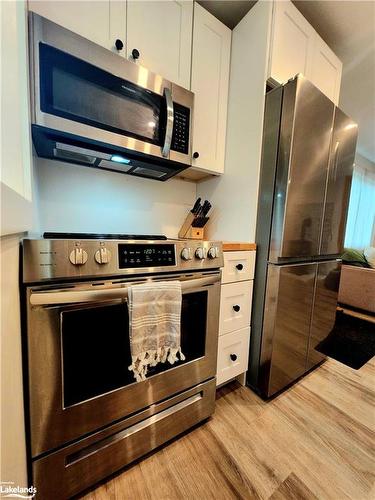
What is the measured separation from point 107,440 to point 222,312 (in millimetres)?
699

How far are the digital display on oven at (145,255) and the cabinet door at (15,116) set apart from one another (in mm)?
280

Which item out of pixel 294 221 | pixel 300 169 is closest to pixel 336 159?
pixel 300 169

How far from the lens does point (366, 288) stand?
244 centimetres

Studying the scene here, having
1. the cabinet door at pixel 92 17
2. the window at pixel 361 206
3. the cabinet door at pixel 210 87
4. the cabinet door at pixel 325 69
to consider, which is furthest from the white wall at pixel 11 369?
the window at pixel 361 206

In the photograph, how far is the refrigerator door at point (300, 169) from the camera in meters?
1.07

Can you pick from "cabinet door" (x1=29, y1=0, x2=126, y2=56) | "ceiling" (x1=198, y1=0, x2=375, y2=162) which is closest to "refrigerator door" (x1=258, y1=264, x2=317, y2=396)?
"cabinet door" (x1=29, y1=0, x2=126, y2=56)

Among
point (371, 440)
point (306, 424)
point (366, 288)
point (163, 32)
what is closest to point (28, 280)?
point (163, 32)

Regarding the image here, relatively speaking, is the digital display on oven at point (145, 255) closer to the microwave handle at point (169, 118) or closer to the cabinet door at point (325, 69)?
the microwave handle at point (169, 118)

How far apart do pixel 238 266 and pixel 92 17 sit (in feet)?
4.24

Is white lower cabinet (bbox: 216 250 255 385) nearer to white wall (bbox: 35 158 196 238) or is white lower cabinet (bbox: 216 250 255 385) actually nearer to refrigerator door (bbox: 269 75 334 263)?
refrigerator door (bbox: 269 75 334 263)

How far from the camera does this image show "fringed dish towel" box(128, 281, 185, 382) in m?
0.72

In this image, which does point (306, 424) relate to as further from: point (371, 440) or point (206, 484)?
point (206, 484)

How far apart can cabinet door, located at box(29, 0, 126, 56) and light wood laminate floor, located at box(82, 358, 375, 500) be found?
1.80m

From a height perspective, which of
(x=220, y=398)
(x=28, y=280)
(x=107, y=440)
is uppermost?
(x=28, y=280)
